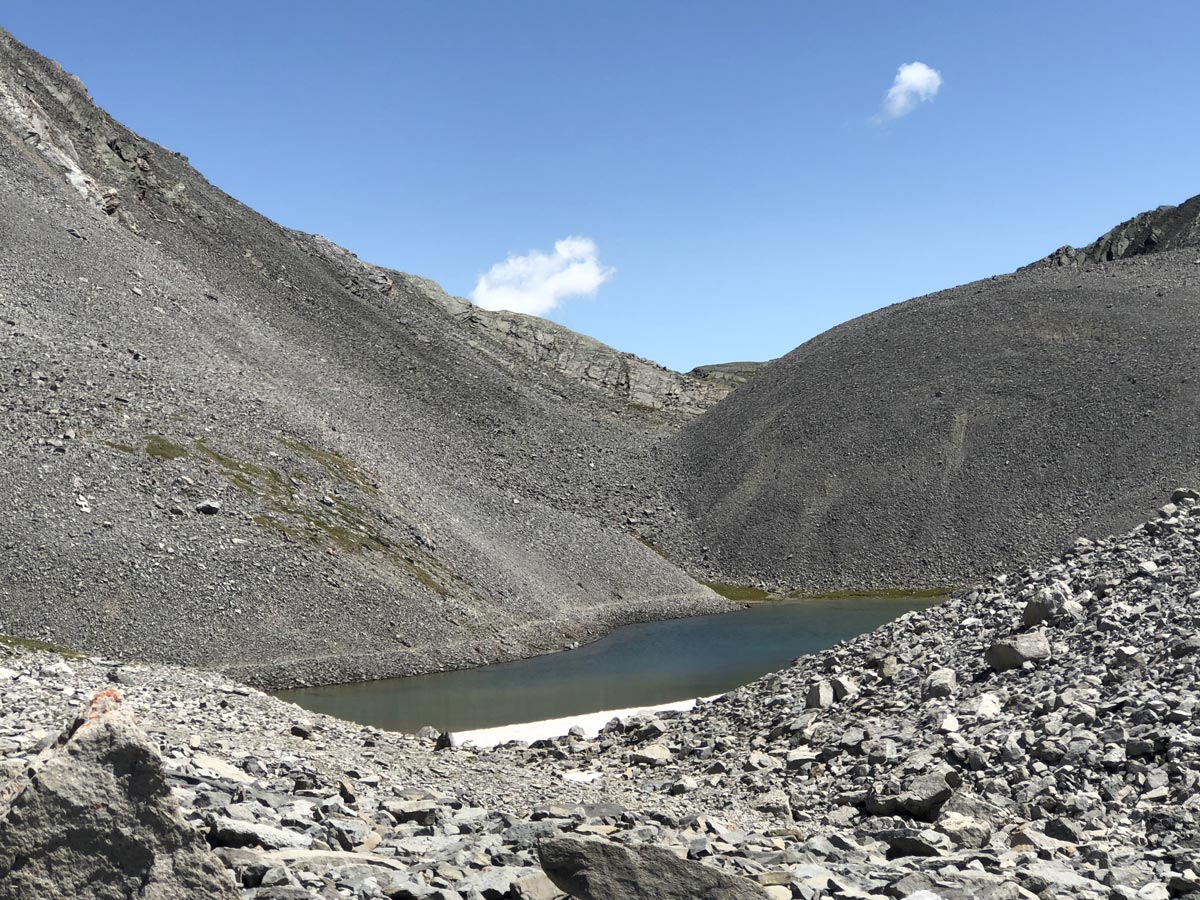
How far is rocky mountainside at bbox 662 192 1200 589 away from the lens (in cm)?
8312

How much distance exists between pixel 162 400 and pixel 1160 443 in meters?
70.5

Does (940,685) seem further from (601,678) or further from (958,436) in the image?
(958,436)

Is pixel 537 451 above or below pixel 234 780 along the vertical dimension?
above

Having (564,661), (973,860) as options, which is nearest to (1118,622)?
(973,860)

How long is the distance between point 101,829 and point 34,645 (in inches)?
1322

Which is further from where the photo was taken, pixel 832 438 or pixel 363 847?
pixel 832 438

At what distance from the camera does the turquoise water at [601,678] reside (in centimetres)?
3962

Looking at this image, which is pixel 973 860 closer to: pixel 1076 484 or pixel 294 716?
pixel 294 716

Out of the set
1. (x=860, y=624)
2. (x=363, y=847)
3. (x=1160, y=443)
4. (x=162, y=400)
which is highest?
(x=162, y=400)

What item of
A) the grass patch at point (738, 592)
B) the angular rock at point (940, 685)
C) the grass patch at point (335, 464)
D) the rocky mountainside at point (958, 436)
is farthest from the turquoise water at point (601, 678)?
the rocky mountainside at point (958, 436)

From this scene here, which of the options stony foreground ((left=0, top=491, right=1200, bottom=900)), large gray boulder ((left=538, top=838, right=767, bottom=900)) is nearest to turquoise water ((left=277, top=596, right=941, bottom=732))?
stony foreground ((left=0, top=491, right=1200, bottom=900))

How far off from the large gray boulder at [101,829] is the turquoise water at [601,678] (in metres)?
28.5

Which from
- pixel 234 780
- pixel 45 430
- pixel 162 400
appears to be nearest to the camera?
pixel 234 780

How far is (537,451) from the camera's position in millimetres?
99375
